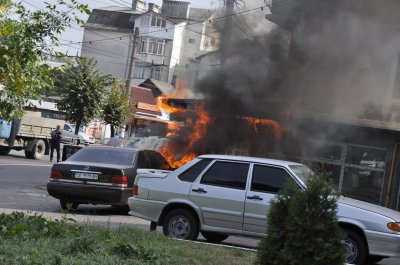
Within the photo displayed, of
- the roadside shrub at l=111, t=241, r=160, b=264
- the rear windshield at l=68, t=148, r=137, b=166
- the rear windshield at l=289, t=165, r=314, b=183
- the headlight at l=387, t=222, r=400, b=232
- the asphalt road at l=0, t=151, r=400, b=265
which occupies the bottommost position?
the asphalt road at l=0, t=151, r=400, b=265

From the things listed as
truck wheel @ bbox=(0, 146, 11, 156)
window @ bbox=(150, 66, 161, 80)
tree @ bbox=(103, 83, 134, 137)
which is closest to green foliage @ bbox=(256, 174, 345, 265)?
truck wheel @ bbox=(0, 146, 11, 156)

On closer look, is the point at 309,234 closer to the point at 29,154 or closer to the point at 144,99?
the point at 29,154

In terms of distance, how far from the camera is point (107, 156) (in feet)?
48.2

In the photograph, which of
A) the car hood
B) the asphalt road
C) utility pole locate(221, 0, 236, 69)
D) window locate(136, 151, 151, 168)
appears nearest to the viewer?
the car hood

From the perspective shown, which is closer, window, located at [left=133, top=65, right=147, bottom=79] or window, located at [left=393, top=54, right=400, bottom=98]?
window, located at [left=393, top=54, right=400, bottom=98]

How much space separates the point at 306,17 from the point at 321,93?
2519 mm

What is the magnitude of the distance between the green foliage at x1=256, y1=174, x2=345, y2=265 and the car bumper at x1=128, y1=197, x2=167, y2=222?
442 centimetres

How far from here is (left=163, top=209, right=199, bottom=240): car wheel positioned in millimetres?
10703

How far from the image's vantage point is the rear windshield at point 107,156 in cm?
1452

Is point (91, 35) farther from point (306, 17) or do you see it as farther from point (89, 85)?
point (306, 17)

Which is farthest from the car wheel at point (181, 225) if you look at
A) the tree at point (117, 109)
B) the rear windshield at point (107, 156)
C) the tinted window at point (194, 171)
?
the tree at point (117, 109)

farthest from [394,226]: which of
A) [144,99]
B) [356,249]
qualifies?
[144,99]

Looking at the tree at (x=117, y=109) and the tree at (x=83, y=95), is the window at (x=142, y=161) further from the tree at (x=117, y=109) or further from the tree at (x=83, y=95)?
the tree at (x=117, y=109)

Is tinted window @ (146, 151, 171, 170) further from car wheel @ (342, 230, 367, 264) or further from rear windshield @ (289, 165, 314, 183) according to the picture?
car wheel @ (342, 230, 367, 264)
